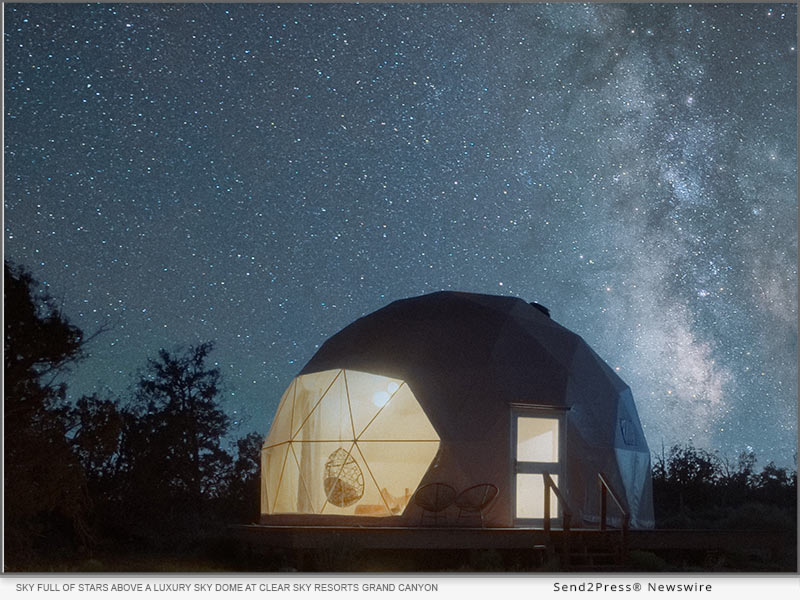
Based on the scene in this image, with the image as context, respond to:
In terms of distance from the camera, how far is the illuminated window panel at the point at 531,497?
1241cm

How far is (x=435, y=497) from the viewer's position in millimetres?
11797

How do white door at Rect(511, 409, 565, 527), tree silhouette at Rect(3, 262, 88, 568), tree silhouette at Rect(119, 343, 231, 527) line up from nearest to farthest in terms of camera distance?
white door at Rect(511, 409, 565, 527) → tree silhouette at Rect(3, 262, 88, 568) → tree silhouette at Rect(119, 343, 231, 527)

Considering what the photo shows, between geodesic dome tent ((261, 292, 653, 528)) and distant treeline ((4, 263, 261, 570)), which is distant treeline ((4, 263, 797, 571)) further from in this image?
geodesic dome tent ((261, 292, 653, 528))

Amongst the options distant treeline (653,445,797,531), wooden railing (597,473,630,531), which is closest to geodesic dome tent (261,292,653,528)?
wooden railing (597,473,630,531)

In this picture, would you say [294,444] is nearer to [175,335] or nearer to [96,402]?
[96,402]

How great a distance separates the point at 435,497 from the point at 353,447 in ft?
4.55

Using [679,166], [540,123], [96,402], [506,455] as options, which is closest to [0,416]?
[96,402]

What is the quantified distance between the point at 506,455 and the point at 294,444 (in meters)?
3.06

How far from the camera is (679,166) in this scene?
13242 millimetres

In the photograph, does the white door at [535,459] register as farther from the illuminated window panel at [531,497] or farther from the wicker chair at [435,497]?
the wicker chair at [435,497]

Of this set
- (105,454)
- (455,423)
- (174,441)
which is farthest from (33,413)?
(174,441)

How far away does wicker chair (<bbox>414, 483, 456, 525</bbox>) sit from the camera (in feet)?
38.7

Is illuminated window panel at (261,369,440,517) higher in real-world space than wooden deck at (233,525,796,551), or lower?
higher

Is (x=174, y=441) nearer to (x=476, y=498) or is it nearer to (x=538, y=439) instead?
(x=538, y=439)
